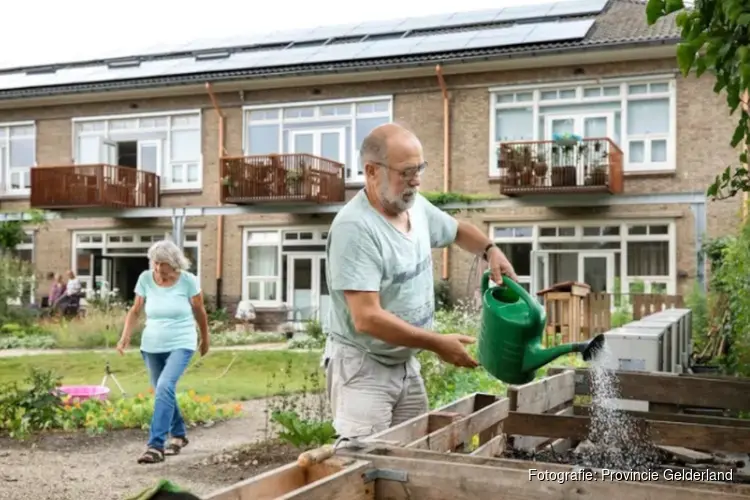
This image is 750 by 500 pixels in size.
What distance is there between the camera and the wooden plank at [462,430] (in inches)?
105

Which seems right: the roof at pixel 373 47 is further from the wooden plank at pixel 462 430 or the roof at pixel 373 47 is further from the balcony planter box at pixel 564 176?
the wooden plank at pixel 462 430

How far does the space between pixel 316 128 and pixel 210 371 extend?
11212mm

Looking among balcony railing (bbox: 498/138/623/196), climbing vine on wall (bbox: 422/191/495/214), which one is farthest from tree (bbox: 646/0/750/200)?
climbing vine on wall (bbox: 422/191/495/214)

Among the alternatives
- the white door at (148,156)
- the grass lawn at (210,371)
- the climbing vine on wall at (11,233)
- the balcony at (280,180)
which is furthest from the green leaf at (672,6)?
the climbing vine on wall at (11,233)

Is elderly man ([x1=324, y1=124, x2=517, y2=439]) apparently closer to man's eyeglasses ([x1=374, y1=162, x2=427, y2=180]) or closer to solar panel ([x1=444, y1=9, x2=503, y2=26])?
man's eyeglasses ([x1=374, y1=162, x2=427, y2=180])

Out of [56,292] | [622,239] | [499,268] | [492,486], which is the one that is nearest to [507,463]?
[492,486]

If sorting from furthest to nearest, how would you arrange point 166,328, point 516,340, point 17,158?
point 17,158
point 166,328
point 516,340

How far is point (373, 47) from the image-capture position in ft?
77.2

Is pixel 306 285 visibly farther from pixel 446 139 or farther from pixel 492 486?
pixel 492 486

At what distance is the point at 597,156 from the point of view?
19500mm

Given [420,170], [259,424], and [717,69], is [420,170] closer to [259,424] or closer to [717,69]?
[717,69]

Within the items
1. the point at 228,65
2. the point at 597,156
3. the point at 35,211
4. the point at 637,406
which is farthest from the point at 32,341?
the point at 637,406

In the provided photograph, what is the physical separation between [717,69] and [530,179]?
1700 centimetres

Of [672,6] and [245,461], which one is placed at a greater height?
[672,6]
